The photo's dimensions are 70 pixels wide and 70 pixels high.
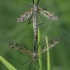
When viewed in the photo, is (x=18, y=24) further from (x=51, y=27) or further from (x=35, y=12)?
(x=35, y=12)

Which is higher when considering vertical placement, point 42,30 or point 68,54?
point 42,30

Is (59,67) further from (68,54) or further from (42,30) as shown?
(42,30)

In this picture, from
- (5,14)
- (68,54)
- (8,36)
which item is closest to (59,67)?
(68,54)

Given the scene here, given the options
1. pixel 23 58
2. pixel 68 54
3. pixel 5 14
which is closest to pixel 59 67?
pixel 68 54

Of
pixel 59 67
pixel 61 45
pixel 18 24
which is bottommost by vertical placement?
pixel 59 67

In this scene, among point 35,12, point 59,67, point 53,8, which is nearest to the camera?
point 35,12

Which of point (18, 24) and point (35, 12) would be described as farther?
point (18, 24)

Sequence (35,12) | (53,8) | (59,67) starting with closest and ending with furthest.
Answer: (35,12)
(59,67)
(53,8)
